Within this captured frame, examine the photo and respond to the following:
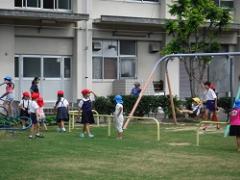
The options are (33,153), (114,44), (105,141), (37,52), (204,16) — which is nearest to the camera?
(33,153)

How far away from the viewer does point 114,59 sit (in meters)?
34.5

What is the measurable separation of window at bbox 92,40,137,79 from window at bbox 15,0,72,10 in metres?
2.41

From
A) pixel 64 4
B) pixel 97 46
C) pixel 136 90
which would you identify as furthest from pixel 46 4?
pixel 136 90

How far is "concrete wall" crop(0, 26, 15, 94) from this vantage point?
1185 inches

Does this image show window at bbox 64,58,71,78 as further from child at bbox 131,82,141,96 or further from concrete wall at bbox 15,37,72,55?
child at bbox 131,82,141,96

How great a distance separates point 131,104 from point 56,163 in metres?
15.5

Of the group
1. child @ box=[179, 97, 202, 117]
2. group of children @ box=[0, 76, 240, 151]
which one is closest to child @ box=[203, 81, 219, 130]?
group of children @ box=[0, 76, 240, 151]

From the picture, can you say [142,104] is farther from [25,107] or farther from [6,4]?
[25,107]

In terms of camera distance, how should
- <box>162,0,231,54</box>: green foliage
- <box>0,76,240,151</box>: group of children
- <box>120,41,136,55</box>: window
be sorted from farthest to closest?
<box>120,41,136,55</box>: window → <box>162,0,231,54</box>: green foliage → <box>0,76,240,151</box>: group of children

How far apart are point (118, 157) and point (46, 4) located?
17582 millimetres

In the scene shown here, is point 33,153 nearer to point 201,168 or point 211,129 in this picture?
point 201,168

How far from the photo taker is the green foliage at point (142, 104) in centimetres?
2927

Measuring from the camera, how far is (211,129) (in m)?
24.4

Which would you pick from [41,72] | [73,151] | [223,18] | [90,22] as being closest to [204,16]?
[223,18]
